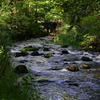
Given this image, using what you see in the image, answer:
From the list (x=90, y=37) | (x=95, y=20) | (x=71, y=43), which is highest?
(x=95, y=20)

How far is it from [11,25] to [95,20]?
10831 millimetres

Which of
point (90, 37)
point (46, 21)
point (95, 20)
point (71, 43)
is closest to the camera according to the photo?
point (95, 20)

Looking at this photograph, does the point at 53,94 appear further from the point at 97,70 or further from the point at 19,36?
the point at 19,36

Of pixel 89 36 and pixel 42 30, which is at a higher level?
pixel 89 36

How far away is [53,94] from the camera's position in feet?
16.9

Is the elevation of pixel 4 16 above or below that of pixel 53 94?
above

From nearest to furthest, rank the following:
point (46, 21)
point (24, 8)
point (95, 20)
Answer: point (95, 20) < point (24, 8) < point (46, 21)

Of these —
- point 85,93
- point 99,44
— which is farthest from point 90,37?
point 85,93

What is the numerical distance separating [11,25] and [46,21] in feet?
36.0

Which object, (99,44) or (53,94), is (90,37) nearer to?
(99,44)

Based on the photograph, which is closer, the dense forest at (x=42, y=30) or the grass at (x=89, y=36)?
the dense forest at (x=42, y=30)

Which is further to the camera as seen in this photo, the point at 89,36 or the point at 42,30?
the point at 42,30

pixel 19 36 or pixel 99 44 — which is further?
pixel 19 36

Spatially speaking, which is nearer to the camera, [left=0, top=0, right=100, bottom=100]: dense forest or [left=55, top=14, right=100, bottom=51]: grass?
[left=0, top=0, right=100, bottom=100]: dense forest
